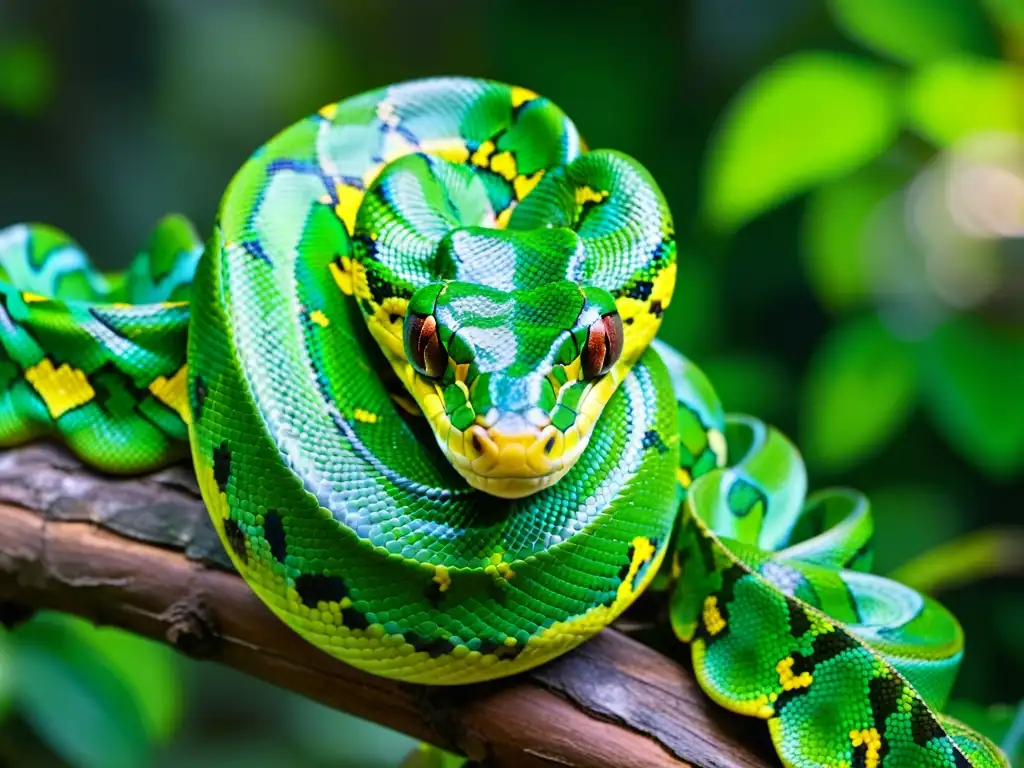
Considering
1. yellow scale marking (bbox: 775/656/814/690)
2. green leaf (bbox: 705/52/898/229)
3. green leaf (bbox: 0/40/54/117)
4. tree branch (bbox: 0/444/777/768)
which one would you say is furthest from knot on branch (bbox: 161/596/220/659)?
green leaf (bbox: 0/40/54/117)

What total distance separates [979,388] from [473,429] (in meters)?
2.17

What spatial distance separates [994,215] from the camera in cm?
339

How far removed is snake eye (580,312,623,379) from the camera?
1.41 metres

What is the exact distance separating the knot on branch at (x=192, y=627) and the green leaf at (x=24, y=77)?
11.0ft

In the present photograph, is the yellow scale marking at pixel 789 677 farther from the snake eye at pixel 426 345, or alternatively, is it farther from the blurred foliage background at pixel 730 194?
the snake eye at pixel 426 345

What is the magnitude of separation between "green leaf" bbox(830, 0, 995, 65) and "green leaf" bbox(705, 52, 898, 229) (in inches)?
3.3

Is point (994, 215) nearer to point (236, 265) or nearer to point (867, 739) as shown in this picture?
point (867, 739)

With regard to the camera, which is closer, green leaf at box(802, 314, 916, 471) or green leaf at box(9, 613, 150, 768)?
green leaf at box(9, 613, 150, 768)

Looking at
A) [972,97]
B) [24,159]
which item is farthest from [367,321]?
[24,159]

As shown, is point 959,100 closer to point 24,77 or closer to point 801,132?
point 801,132

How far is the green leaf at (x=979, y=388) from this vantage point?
2.76m

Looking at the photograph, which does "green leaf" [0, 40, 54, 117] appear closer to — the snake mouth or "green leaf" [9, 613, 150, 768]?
"green leaf" [9, 613, 150, 768]

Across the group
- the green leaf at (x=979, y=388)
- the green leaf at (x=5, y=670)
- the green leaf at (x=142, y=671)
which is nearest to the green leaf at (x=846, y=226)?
the green leaf at (x=979, y=388)

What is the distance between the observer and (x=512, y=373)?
1304mm
